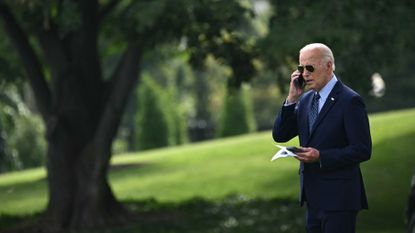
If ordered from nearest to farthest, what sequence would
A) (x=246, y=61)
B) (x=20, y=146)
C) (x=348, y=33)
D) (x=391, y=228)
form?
(x=348, y=33), (x=391, y=228), (x=246, y=61), (x=20, y=146)

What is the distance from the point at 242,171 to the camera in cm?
2539

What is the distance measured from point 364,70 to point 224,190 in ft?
27.5

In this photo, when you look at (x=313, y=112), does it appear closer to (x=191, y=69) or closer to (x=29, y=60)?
(x=29, y=60)

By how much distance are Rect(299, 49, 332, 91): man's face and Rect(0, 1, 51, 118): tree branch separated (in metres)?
11.3

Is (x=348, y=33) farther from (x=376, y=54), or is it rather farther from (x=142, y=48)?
(x=142, y=48)

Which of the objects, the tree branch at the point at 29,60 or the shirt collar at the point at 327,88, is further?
the tree branch at the point at 29,60

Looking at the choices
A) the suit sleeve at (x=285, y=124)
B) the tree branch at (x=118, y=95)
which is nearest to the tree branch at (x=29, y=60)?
the tree branch at (x=118, y=95)

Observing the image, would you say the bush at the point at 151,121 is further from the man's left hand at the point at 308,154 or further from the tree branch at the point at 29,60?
the man's left hand at the point at 308,154

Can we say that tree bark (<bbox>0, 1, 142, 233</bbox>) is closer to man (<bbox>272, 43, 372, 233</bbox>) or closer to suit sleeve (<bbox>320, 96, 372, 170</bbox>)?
man (<bbox>272, 43, 372, 233</bbox>)

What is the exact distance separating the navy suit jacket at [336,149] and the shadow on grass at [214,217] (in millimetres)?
9202

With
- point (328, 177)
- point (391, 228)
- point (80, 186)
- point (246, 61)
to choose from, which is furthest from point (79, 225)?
point (328, 177)

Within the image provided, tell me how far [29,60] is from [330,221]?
11595 mm

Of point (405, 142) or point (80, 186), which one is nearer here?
point (80, 186)

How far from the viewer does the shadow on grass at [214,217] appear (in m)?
15.7
